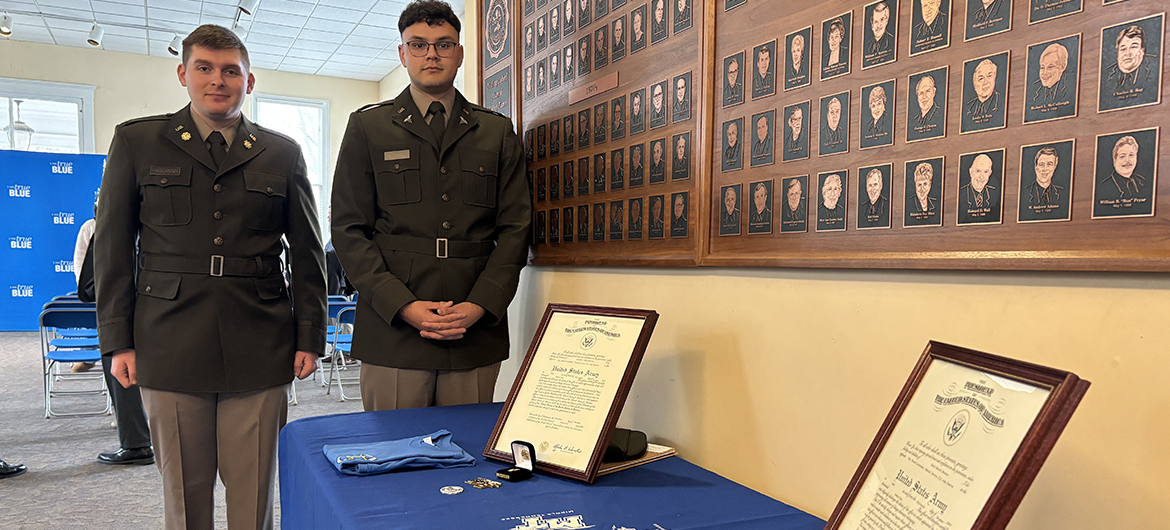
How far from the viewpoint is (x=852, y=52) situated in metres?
1.10

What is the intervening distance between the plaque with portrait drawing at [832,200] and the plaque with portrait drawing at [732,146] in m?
0.20

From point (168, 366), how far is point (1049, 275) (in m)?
1.93

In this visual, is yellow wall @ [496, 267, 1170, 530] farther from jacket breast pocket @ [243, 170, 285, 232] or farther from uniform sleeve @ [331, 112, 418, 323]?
jacket breast pocket @ [243, 170, 285, 232]

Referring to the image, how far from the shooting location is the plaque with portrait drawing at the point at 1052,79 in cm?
82

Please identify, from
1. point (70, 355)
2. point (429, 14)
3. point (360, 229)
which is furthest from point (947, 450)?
point (70, 355)

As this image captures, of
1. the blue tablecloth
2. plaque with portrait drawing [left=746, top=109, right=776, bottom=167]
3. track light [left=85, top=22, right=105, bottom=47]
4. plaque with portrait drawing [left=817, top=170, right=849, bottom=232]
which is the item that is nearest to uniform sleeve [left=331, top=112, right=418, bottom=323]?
the blue tablecloth

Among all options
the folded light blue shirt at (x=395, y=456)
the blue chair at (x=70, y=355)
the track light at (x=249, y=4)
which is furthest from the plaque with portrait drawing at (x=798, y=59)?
the track light at (x=249, y=4)

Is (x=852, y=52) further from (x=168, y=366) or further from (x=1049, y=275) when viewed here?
(x=168, y=366)

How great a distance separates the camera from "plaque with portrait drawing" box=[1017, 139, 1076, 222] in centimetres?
82

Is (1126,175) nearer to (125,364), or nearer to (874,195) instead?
(874,195)

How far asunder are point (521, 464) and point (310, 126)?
1020 centimetres

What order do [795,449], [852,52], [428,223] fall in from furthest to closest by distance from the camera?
[428,223] → [795,449] → [852,52]

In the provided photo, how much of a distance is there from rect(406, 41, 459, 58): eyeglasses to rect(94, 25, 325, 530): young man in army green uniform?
48cm

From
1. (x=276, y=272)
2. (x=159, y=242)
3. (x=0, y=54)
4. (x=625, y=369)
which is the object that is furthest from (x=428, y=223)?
(x=0, y=54)
